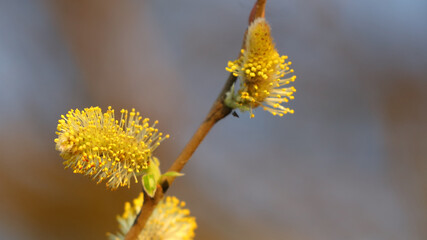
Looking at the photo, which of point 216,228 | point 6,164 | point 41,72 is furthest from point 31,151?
point 216,228

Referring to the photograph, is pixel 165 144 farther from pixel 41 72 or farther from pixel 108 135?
pixel 108 135

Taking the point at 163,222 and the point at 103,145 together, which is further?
the point at 163,222

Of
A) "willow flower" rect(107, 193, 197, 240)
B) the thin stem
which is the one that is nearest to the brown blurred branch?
the thin stem

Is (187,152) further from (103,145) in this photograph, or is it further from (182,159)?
(103,145)

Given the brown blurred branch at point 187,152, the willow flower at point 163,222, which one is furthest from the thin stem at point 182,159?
the willow flower at point 163,222

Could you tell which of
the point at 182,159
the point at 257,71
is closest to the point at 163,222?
the point at 182,159

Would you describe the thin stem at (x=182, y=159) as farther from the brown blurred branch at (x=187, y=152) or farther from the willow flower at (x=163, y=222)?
the willow flower at (x=163, y=222)
